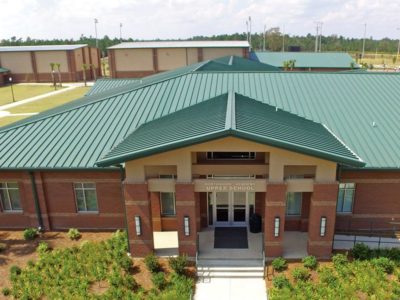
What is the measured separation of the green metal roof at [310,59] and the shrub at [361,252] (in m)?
64.1

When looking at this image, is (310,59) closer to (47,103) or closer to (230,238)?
(47,103)

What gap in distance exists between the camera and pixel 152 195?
2119 cm

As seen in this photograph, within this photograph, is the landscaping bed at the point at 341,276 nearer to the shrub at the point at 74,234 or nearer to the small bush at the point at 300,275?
the small bush at the point at 300,275

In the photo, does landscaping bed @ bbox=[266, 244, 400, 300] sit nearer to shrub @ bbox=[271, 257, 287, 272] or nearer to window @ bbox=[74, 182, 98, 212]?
shrub @ bbox=[271, 257, 287, 272]

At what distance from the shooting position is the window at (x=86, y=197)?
21.5 meters

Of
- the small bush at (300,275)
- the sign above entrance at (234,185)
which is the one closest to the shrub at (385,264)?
the small bush at (300,275)

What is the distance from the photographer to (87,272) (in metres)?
18.2

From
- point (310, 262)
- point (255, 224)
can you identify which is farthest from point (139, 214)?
point (310, 262)

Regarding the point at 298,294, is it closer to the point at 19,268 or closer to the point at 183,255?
the point at 183,255

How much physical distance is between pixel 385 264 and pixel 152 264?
36.2ft

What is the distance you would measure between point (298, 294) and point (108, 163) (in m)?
10.2

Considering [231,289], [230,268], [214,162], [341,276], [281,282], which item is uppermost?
[214,162]

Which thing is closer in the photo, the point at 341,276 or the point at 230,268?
the point at 341,276

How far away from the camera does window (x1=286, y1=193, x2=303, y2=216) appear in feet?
69.5
